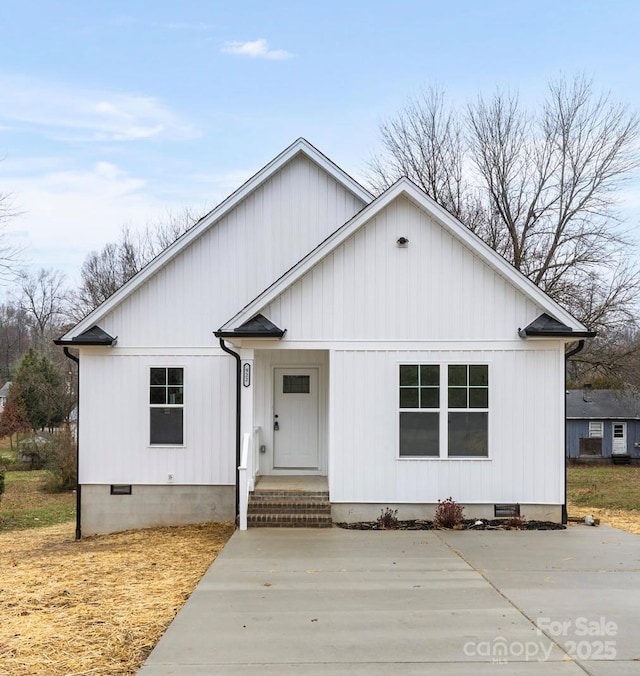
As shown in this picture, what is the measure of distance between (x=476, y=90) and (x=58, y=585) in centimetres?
2515

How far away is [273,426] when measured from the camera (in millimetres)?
Result: 13445

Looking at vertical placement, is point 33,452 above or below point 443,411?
below

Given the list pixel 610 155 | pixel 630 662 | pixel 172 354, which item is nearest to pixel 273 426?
pixel 172 354

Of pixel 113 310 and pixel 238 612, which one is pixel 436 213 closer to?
pixel 113 310

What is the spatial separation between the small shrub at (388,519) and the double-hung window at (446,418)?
35.2 inches

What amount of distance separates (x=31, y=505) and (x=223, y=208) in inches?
502

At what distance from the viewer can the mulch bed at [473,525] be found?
11305 millimetres

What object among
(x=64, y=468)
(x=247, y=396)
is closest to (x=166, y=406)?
(x=247, y=396)

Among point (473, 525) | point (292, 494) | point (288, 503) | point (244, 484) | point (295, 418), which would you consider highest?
point (295, 418)

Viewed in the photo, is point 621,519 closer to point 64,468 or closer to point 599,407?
point 64,468

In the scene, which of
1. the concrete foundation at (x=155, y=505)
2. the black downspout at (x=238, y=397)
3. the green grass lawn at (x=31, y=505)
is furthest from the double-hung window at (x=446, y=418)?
the green grass lawn at (x=31, y=505)

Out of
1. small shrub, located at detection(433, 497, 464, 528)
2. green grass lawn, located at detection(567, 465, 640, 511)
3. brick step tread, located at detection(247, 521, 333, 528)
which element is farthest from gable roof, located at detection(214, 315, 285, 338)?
green grass lawn, located at detection(567, 465, 640, 511)

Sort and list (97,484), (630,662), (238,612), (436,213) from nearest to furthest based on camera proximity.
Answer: (630,662)
(238,612)
(436,213)
(97,484)

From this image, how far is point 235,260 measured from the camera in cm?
1351
